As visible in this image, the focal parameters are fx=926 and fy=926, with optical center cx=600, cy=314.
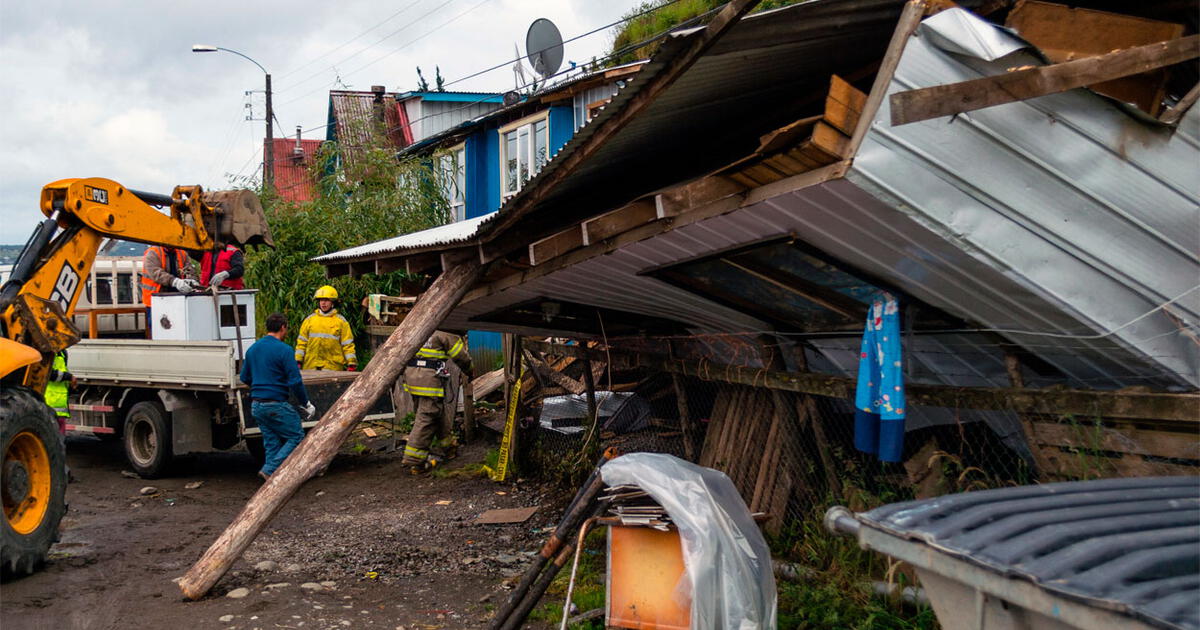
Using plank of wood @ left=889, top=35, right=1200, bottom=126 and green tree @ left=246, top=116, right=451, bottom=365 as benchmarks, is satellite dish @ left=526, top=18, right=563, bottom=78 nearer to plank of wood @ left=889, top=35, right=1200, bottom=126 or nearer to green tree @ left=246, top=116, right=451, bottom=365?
green tree @ left=246, top=116, right=451, bottom=365

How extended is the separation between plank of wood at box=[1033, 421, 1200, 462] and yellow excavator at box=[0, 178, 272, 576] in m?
6.53

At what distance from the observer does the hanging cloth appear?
4434 millimetres

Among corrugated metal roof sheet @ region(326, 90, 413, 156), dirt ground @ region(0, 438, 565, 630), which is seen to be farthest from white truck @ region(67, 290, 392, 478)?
corrugated metal roof sheet @ region(326, 90, 413, 156)

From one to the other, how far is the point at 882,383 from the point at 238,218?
23.3 ft

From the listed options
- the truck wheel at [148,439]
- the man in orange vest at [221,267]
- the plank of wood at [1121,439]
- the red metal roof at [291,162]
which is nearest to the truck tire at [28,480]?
the truck wheel at [148,439]

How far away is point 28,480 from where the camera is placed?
6887 mm

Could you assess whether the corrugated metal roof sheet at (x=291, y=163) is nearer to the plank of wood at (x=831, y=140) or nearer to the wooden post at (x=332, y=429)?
the wooden post at (x=332, y=429)

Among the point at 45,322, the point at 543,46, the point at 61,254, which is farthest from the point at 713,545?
the point at 543,46

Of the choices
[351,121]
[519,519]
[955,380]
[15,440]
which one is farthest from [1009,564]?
[351,121]

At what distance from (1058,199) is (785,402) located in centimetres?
272

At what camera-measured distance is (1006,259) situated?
3637mm

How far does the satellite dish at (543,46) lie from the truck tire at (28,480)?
37.4 feet

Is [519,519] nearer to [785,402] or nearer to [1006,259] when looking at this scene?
[785,402]

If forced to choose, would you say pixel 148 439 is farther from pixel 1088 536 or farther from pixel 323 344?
pixel 1088 536
